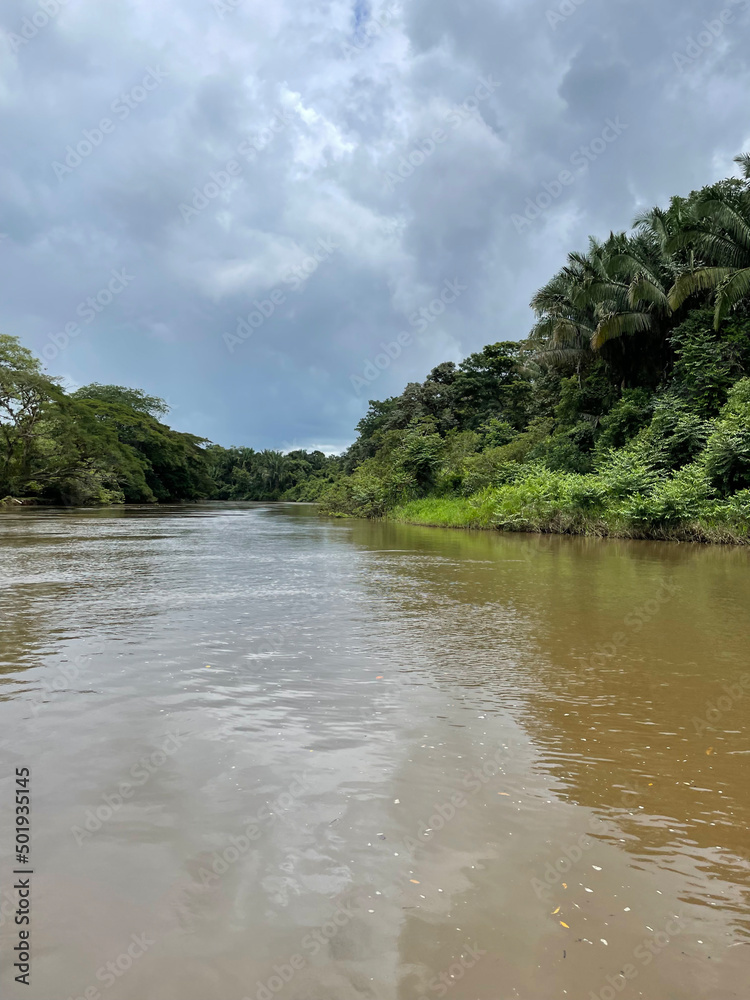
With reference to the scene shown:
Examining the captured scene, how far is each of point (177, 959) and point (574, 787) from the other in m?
1.83

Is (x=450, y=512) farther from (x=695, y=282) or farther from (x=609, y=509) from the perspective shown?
(x=695, y=282)

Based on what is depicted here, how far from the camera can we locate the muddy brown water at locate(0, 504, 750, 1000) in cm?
170

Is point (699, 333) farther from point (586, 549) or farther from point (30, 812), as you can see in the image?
point (30, 812)

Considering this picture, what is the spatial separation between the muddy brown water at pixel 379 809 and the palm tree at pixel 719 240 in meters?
18.9

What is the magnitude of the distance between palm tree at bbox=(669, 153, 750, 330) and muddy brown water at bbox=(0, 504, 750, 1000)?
742 inches

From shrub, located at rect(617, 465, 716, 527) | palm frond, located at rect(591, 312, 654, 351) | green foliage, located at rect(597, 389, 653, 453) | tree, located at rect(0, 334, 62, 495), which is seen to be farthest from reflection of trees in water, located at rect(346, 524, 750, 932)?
tree, located at rect(0, 334, 62, 495)

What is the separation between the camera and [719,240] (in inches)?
846

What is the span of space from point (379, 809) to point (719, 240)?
82.5 feet

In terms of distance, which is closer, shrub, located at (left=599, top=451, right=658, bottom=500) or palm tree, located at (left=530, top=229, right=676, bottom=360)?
shrub, located at (left=599, top=451, right=658, bottom=500)

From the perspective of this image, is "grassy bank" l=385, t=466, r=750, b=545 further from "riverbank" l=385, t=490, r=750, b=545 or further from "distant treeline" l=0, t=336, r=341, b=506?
"distant treeline" l=0, t=336, r=341, b=506

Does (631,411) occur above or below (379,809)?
above

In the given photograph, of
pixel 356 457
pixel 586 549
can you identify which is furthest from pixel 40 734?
pixel 356 457

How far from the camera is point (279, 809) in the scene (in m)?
2.47

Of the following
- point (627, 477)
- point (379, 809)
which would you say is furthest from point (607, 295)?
point (379, 809)
